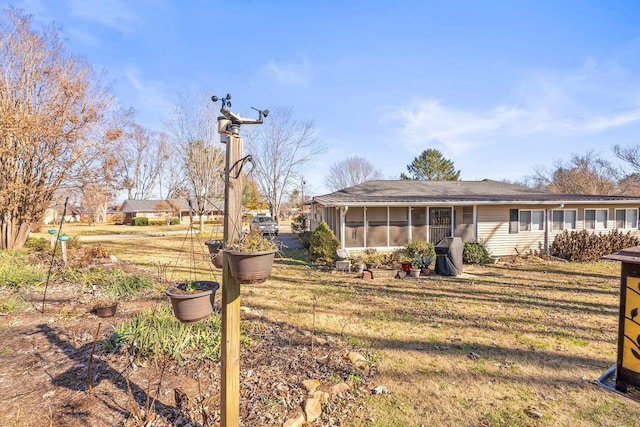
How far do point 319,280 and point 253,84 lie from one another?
417 inches

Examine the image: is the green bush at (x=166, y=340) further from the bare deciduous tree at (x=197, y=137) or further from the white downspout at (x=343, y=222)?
the bare deciduous tree at (x=197, y=137)

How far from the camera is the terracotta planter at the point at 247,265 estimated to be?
7.03ft

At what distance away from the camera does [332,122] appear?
22359mm

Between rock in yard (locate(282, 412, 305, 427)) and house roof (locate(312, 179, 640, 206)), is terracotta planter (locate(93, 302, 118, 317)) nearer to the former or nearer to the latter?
rock in yard (locate(282, 412, 305, 427))

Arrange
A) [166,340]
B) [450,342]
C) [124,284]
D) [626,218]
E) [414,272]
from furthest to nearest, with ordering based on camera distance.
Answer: [626,218], [414,272], [124,284], [450,342], [166,340]

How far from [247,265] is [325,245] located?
341 inches

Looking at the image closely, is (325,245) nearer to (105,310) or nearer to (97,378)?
(105,310)

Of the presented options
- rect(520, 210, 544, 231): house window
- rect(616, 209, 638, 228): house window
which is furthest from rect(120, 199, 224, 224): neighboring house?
rect(616, 209, 638, 228): house window

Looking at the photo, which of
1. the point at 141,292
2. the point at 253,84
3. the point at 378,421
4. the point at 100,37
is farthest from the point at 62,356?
the point at 253,84

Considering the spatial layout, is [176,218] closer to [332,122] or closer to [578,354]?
[332,122]

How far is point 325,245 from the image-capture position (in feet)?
35.3

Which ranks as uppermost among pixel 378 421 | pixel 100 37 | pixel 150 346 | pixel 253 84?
pixel 253 84

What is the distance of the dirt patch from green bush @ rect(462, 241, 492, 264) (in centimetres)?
855

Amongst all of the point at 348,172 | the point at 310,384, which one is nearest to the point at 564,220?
the point at 310,384
